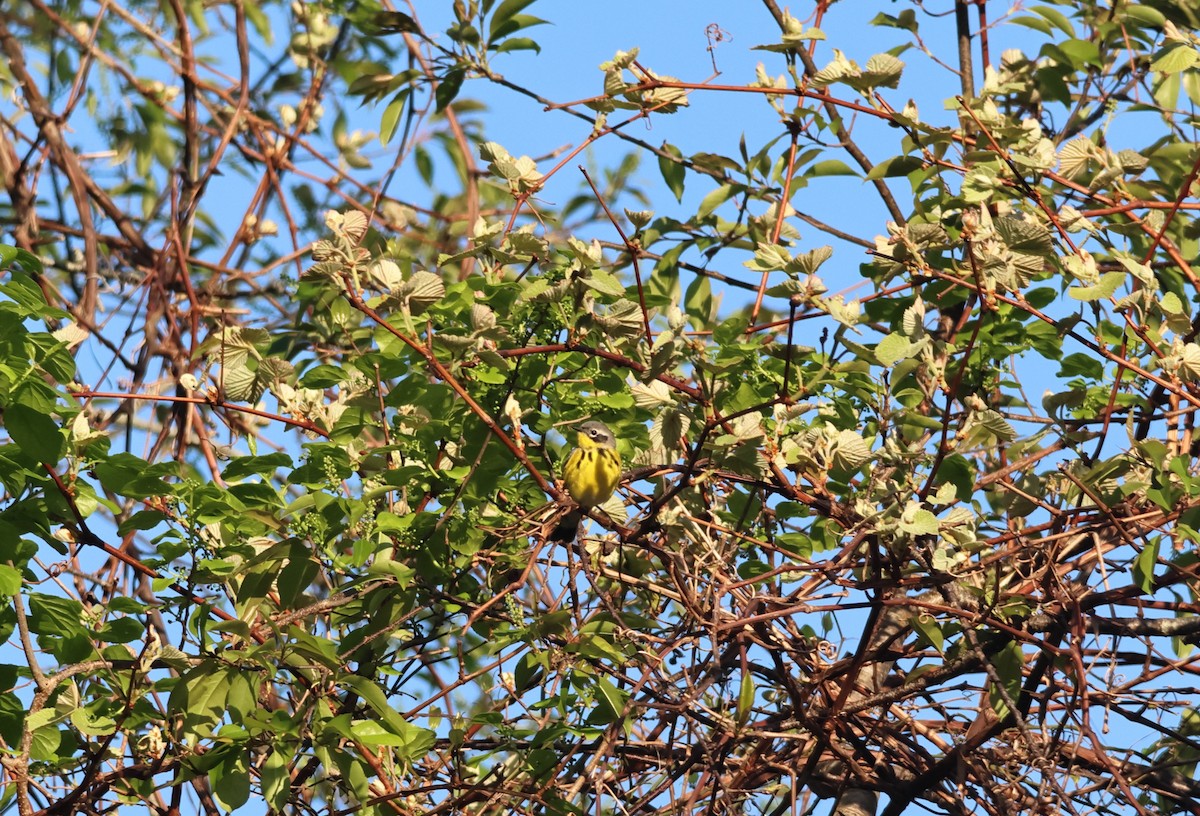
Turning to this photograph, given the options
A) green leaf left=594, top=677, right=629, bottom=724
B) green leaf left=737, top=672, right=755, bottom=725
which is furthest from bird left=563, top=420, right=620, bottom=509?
green leaf left=737, top=672, right=755, bottom=725

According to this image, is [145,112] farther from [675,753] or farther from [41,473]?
[675,753]

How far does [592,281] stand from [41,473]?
1.34m

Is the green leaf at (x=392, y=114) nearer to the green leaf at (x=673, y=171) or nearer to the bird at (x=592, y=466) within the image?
the green leaf at (x=673, y=171)

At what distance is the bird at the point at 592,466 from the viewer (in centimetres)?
339

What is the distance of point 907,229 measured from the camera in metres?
3.34

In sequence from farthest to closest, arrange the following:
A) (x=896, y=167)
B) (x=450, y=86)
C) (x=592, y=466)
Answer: (x=450, y=86) < (x=896, y=167) < (x=592, y=466)

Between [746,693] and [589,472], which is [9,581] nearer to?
[589,472]

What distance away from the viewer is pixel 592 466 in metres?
3.51

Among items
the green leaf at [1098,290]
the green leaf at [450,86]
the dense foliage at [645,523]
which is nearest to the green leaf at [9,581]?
the dense foliage at [645,523]

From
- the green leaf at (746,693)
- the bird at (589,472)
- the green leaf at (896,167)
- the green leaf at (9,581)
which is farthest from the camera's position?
the green leaf at (896,167)

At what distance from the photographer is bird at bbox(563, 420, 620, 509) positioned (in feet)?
11.1

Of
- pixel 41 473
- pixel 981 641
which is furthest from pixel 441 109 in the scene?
pixel 981 641

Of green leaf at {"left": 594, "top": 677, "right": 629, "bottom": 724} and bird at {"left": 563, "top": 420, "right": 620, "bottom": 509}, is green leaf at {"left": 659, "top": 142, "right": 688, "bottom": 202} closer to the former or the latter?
bird at {"left": 563, "top": 420, "right": 620, "bottom": 509}

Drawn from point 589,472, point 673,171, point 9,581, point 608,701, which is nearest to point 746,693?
point 608,701
